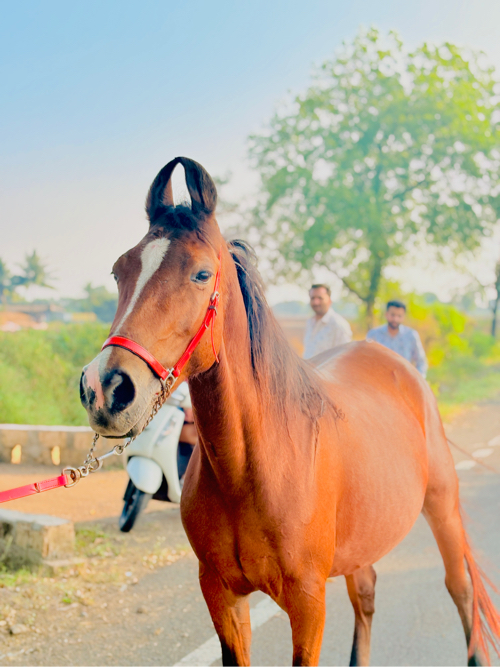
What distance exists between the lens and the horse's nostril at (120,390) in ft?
4.62

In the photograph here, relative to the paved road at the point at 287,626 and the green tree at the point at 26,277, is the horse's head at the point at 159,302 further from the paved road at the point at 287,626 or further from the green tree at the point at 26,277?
the green tree at the point at 26,277

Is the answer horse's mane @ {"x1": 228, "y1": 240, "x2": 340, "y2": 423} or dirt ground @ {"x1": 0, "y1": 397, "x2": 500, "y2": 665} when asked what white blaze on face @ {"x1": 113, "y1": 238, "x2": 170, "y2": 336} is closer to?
horse's mane @ {"x1": 228, "y1": 240, "x2": 340, "y2": 423}

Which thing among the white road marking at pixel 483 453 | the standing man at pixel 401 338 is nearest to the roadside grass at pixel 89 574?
the standing man at pixel 401 338

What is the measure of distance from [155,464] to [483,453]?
16.2 ft

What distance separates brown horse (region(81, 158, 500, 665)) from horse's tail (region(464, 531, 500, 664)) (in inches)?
30.5

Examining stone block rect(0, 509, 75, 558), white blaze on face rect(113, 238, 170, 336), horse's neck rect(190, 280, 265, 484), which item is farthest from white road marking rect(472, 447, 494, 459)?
white blaze on face rect(113, 238, 170, 336)

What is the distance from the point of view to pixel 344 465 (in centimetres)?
225

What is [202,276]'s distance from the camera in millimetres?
1664

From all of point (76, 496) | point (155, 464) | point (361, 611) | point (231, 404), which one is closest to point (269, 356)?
point (231, 404)

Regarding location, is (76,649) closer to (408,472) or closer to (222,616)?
(222,616)

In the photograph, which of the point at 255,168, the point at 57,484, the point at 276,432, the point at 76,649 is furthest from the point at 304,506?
the point at 255,168

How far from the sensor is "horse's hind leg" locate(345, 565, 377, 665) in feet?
9.47

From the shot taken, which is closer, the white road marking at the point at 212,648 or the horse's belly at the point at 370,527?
the horse's belly at the point at 370,527

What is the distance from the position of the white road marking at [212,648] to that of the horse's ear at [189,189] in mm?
2294
